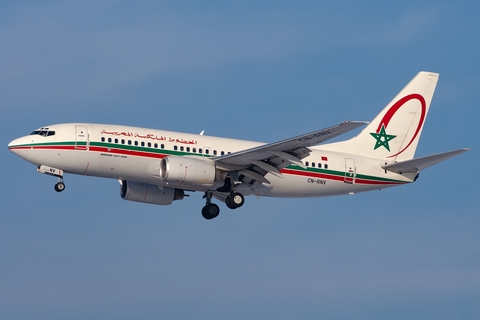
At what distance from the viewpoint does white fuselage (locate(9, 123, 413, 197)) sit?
50.5 meters

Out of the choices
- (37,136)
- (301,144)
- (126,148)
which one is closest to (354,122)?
(301,144)

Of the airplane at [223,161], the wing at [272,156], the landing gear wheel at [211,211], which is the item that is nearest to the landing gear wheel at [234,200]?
the airplane at [223,161]

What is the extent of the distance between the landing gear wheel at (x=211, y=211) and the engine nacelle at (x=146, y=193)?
2105 millimetres

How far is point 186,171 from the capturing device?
5031 cm

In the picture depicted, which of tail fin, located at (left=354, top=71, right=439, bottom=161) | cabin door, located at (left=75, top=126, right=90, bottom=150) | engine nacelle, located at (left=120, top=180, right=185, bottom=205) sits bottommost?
engine nacelle, located at (left=120, top=180, right=185, bottom=205)

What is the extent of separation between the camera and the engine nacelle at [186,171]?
5009cm

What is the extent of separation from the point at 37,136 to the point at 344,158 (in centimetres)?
1787

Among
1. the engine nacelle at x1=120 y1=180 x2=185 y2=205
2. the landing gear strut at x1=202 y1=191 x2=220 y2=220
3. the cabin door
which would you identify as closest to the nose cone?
the cabin door

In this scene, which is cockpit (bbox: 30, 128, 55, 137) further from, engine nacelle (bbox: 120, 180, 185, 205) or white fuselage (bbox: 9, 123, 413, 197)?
engine nacelle (bbox: 120, 180, 185, 205)

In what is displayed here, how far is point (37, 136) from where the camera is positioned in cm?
5112

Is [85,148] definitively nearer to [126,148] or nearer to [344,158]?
[126,148]

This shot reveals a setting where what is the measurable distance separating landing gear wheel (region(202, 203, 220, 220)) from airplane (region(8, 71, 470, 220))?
2.3 inches

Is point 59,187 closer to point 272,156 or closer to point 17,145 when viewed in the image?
point 17,145

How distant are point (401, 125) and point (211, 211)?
13.5 metres
